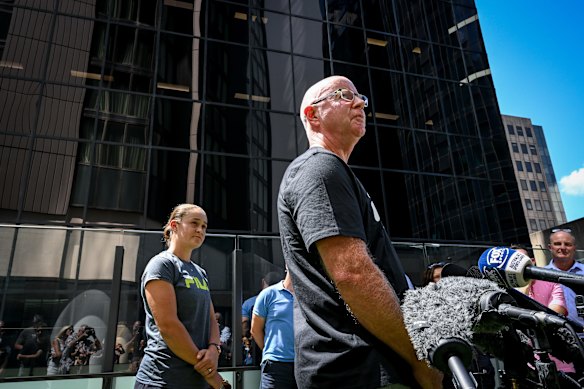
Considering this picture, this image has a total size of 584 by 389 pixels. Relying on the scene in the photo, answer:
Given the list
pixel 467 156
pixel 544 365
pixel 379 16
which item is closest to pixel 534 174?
pixel 467 156

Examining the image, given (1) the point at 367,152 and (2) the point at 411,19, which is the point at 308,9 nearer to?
(2) the point at 411,19

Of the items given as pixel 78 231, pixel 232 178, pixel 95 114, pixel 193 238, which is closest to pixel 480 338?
pixel 193 238

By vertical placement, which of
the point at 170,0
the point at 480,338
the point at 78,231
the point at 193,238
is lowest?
the point at 480,338

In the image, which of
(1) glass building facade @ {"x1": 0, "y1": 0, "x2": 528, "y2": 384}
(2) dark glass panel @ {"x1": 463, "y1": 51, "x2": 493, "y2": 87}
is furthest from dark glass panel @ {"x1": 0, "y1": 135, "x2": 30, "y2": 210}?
(2) dark glass panel @ {"x1": 463, "y1": 51, "x2": 493, "y2": 87}

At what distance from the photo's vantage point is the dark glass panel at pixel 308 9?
1736 centimetres

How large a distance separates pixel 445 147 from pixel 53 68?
14889 mm

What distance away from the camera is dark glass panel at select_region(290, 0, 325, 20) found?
17359 millimetres

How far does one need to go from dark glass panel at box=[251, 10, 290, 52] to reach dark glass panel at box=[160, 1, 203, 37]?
2081mm

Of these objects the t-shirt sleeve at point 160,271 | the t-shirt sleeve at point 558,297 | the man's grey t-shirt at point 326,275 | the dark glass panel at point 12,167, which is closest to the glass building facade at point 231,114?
the dark glass panel at point 12,167

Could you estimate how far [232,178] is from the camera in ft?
47.1

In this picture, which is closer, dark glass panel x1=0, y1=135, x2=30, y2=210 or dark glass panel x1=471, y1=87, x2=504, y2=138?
dark glass panel x1=0, y1=135, x2=30, y2=210

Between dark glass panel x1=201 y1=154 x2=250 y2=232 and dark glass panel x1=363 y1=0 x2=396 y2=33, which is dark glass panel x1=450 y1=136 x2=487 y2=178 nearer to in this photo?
dark glass panel x1=363 y1=0 x2=396 y2=33

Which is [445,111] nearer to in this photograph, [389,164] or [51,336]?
[389,164]

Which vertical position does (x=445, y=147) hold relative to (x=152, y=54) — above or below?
below
